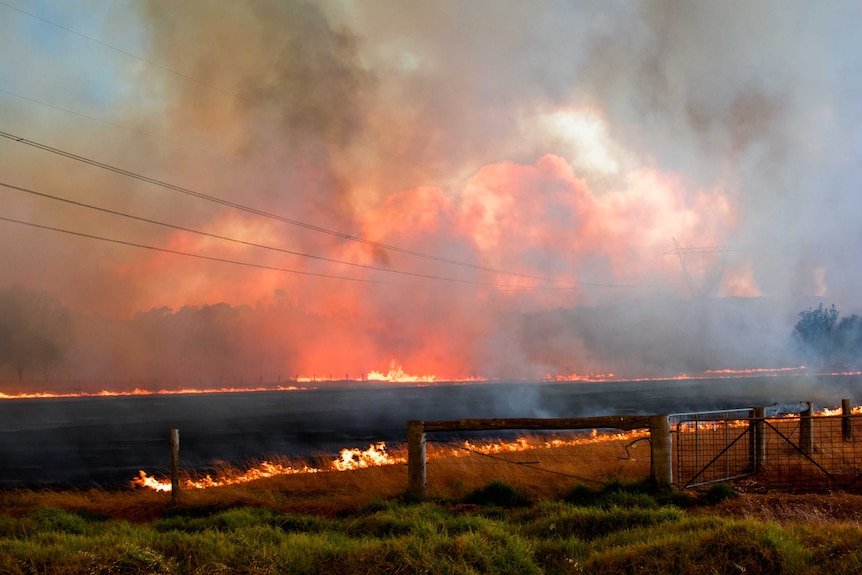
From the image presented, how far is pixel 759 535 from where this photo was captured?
8.79 m

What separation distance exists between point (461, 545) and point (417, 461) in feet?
15.9

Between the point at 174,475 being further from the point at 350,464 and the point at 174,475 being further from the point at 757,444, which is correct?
the point at 350,464

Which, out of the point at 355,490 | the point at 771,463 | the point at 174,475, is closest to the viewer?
the point at 174,475

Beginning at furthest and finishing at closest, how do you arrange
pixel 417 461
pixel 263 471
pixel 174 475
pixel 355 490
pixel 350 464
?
pixel 263 471 → pixel 350 464 → pixel 355 490 → pixel 174 475 → pixel 417 461

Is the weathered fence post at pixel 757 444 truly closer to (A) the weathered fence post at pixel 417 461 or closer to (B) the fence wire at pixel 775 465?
(B) the fence wire at pixel 775 465

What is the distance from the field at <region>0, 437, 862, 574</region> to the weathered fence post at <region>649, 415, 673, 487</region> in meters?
0.30

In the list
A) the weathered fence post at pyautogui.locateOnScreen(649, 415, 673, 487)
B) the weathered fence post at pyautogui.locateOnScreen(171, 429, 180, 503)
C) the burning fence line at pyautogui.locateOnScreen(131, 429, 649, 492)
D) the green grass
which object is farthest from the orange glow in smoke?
the green grass

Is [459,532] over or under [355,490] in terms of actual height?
over

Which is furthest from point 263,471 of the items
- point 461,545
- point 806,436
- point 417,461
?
point 461,545

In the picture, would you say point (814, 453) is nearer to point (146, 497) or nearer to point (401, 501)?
point (401, 501)

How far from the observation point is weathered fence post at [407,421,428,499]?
539 inches

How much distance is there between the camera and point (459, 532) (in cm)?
1048

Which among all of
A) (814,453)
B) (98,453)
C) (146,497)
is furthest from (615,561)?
(98,453)

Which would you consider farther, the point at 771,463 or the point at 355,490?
the point at 771,463
